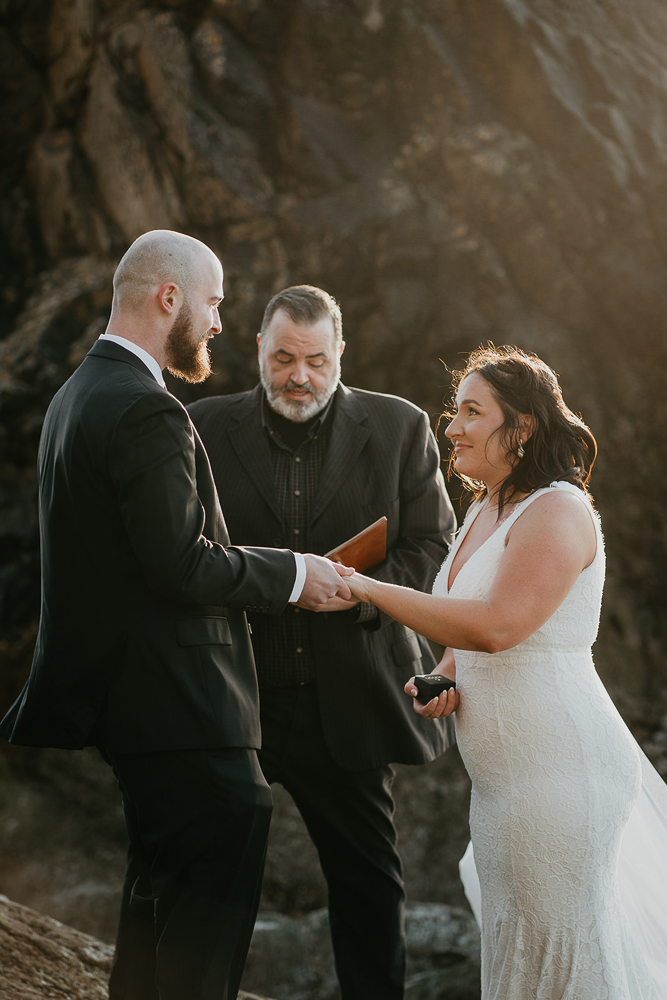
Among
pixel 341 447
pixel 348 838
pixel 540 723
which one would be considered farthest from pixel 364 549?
pixel 348 838

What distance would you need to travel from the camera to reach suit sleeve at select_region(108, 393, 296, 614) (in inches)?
81.4

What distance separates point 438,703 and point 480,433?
851mm

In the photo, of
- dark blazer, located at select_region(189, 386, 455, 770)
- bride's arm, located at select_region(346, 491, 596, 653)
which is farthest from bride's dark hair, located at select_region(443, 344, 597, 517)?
dark blazer, located at select_region(189, 386, 455, 770)

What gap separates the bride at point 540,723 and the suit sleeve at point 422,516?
61 centimetres

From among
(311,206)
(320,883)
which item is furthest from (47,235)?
(320,883)

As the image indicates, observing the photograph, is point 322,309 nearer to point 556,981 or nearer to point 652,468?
point 556,981

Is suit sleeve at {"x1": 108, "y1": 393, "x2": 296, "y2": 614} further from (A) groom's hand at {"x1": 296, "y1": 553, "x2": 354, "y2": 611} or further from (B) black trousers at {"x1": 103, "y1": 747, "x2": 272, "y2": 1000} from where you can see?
(B) black trousers at {"x1": 103, "y1": 747, "x2": 272, "y2": 1000}

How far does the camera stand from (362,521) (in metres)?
3.18

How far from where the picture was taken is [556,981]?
2221mm

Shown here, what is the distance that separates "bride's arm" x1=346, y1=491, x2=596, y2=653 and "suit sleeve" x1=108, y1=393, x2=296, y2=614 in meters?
0.64

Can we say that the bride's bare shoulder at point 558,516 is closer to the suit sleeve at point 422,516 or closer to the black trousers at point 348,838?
A: the suit sleeve at point 422,516

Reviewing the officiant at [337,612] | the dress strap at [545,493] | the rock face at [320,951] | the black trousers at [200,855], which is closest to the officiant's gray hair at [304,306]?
the officiant at [337,612]

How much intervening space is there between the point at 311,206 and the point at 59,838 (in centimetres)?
538

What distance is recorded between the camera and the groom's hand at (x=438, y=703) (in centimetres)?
247
